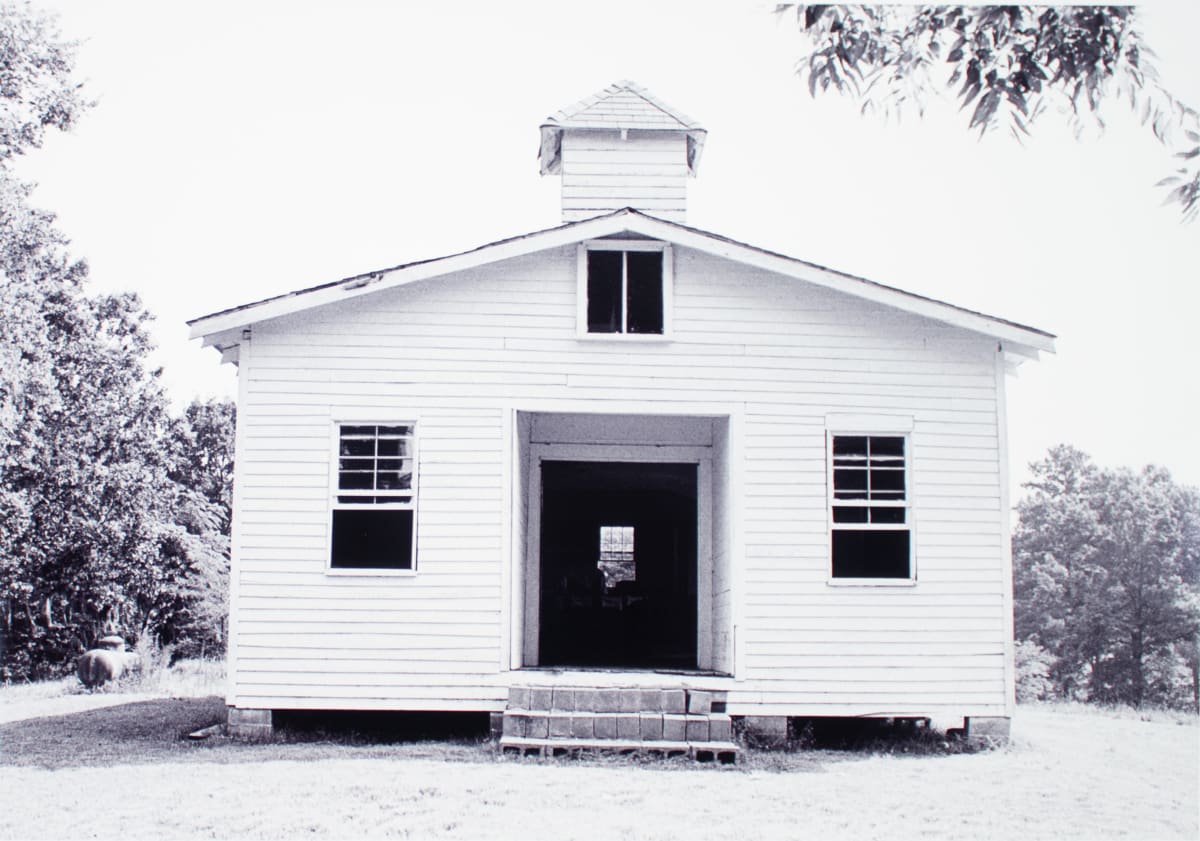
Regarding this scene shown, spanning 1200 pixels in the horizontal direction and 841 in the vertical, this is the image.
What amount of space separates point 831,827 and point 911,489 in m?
3.93

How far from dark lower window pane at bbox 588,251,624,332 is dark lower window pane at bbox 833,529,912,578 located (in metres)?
2.70

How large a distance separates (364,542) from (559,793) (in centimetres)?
337

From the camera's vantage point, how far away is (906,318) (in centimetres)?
1077

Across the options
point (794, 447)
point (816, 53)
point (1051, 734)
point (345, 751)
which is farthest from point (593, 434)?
point (816, 53)

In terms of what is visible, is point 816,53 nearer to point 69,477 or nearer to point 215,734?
point 215,734

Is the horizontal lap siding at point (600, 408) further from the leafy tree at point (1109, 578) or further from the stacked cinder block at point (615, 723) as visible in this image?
the leafy tree at point (1109, 578)

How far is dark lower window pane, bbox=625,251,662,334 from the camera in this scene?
10906mm

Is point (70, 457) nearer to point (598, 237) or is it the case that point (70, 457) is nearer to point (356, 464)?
point (356, 464)

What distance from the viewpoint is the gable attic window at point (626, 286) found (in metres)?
10.7

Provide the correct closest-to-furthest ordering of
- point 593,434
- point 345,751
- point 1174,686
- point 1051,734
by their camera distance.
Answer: point 345,751, point 1051,734, point 593,434, point 1174,686

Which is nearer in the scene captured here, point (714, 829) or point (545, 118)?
point (714, 829)

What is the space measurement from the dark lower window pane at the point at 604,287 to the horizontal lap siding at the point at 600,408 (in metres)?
0.35

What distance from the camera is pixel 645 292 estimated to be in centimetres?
1093

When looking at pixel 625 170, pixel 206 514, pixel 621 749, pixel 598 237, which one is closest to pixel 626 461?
pixel 598 237
